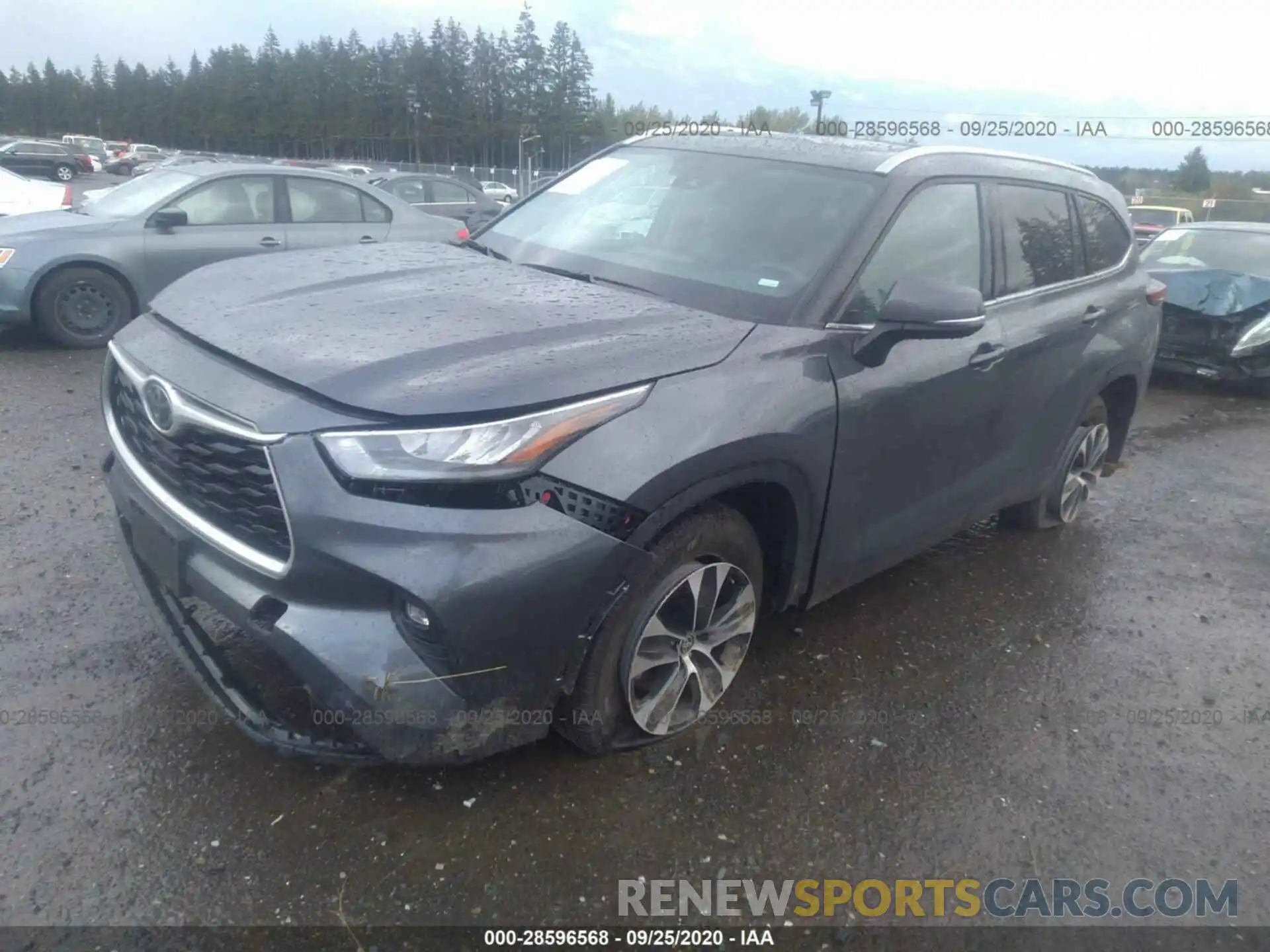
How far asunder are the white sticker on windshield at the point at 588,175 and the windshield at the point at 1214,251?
690 centimetres

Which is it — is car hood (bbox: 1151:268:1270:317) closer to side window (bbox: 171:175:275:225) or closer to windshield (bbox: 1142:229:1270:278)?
windshield (bbox: 1142:229:1270:278)

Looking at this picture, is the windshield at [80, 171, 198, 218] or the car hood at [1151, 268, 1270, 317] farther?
the car hood at [1151, 268, 1270, 317]

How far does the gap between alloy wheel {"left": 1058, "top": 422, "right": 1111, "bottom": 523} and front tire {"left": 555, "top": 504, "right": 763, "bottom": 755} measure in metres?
2.51

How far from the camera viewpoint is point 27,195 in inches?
444

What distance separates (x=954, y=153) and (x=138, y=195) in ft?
23.3

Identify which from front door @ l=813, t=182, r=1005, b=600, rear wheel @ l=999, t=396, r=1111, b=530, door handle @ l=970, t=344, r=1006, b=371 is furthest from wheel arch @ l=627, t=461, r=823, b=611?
rear wheel @ l=999, t=396, r=1111, b=530

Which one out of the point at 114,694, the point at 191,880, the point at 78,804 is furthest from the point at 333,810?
the point at 114,694

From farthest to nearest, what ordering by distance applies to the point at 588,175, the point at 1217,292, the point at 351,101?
the point at 351,101
the point at 1217,292
the point at 588,175

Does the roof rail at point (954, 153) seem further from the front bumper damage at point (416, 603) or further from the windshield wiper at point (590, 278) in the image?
the front bumper damage at point (416, 603)

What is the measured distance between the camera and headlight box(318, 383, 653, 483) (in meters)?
2.18

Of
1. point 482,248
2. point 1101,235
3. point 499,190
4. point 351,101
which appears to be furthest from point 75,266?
point 351,101

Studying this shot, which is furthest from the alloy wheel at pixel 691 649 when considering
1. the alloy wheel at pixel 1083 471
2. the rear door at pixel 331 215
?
the rear door at pixel 331 215

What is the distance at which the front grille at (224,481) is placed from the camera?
7.47ft

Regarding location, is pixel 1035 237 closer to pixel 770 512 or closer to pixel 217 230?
pixel 770 512
